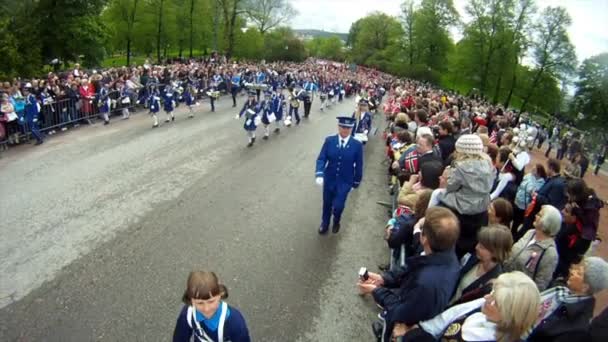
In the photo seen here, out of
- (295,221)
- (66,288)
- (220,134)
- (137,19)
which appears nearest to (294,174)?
(295,221)

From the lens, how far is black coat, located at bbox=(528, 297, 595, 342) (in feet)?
8.07

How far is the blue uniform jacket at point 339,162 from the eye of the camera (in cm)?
647

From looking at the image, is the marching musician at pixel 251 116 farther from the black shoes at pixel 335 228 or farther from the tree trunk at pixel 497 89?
the tree trunk at pixel 497 89

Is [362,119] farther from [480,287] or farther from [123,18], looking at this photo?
[123,18]

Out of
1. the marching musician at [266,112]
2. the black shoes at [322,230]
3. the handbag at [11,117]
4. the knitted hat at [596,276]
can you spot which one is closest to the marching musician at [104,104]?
the handbag at [11,117]

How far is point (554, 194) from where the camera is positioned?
541cm

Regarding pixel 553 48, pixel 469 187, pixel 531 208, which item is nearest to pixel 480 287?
pixel 469 187

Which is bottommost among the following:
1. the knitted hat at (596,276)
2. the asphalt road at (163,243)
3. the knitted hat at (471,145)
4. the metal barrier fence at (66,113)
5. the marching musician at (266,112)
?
the asphalt road at (163,243)

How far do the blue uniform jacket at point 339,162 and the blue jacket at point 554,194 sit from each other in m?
2.72

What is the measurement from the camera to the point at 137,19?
159 feet

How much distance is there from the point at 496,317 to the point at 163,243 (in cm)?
505

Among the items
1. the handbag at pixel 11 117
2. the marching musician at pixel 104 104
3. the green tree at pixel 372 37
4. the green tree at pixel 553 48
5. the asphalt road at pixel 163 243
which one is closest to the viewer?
the asphalt road at pixel 163 243

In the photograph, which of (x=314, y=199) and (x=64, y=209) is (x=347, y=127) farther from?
(x=64, y=209)

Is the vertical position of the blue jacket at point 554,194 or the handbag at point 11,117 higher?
the blue jacket at point 554,194
